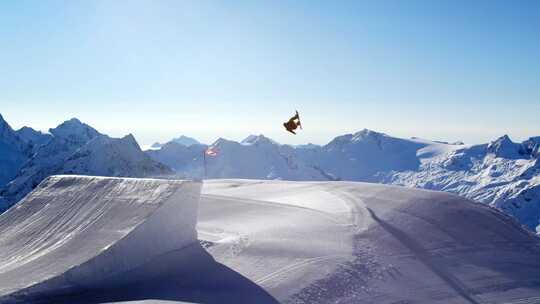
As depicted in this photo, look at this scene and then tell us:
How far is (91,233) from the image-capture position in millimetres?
14922

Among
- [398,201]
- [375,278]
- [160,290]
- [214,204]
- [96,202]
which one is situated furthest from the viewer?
[214,204]

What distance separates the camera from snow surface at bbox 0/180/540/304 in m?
12.8

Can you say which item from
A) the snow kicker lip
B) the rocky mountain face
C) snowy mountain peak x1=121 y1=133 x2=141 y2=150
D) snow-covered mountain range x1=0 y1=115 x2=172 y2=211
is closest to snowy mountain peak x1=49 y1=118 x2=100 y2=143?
the rocky mountain face

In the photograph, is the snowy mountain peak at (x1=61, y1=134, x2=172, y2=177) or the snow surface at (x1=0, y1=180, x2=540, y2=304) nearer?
the snow surface at (x1=0, y1=180, x2=540, y2=304)

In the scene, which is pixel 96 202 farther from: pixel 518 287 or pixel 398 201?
pixel 518 287

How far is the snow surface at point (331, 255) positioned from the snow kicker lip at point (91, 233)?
4.1 inches

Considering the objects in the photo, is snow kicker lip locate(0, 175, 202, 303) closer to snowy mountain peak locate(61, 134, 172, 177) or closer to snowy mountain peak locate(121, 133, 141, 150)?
snowy mountain peak locate(61, 134, 172, 177)

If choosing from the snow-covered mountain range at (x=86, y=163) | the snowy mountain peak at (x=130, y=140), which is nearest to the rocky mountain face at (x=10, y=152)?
the snow-covered mountain range at (x=86, y=163)

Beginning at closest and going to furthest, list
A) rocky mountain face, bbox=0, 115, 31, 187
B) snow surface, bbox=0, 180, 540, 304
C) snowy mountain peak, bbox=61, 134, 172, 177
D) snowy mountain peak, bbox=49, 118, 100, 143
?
snow surface, bbox=0, 180, 540, 304
snowy mountain peak, bbox=61, 134, 172, 177
rocky mountain face, bbox=0, 115, 31, 187
snowy mountain peak, bbox=49, 118, 100, 143

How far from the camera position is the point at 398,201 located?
67.7 ft

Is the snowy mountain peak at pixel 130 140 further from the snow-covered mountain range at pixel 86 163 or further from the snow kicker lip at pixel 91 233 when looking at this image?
the snow kicker lip at pixel 91 233

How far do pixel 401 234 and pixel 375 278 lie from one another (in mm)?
3809

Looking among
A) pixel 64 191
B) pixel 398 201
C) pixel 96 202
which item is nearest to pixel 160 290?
pixel 96 202

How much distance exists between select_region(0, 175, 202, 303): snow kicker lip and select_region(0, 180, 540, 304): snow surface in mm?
103
